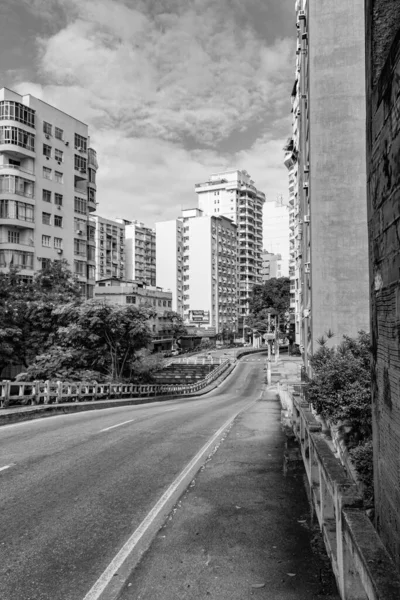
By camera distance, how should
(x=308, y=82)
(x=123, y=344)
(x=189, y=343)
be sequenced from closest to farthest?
(x=308, y=82)
(x=123, y=344)
(x=189, y=343)

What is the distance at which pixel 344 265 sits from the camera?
26.0m

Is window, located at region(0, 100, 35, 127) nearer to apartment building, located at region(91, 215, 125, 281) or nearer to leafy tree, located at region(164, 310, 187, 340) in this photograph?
leafy tree, located at region(164, 310, 187, 340)

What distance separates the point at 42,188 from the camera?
54.9 metres

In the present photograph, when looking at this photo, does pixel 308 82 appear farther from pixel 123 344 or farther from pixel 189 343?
pixel 189 343

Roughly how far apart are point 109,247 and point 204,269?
29.5 m

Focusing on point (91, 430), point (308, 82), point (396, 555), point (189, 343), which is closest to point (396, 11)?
point (396, 555)

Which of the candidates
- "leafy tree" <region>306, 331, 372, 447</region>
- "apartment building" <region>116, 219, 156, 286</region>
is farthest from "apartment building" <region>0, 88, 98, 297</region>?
"apartment building" <region>116, 219, 156, 286</region>

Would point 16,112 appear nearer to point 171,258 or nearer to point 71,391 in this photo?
point 71,391

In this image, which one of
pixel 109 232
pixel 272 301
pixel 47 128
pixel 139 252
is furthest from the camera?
pixel 139 252

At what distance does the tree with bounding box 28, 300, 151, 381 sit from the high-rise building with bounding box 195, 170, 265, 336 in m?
95.1

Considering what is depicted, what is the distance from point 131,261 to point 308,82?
116193mm

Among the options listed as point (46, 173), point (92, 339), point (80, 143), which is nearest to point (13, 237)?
Result: point (46, 173)

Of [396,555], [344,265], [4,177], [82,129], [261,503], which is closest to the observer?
[396,555]

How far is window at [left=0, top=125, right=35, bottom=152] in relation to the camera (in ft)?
169
